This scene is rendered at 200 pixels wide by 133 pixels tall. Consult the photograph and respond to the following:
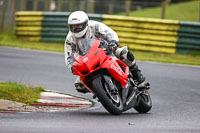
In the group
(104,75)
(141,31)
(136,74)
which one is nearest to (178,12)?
(141,31)

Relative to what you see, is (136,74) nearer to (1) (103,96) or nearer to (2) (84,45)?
(2) (84,45)

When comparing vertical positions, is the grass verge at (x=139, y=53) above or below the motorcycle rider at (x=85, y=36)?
below

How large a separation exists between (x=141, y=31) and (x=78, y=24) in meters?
12.1

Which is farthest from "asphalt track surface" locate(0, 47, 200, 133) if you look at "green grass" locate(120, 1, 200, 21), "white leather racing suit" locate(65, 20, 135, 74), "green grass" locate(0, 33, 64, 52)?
"green grass" locate(120, 1, 200, 21)

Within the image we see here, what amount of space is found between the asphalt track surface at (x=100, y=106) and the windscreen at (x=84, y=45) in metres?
0.95

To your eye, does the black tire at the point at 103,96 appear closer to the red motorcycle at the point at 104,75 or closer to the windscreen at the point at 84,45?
the red motorcycle at the point at 104,75

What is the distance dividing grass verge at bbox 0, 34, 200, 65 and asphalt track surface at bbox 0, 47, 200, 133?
4.57ft

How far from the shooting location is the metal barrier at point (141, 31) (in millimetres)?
20219

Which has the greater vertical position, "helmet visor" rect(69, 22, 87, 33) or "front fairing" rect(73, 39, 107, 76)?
"helmet visor" rect(69, 22, 87, 33)

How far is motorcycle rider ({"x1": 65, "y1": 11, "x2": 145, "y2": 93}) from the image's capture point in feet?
29.2

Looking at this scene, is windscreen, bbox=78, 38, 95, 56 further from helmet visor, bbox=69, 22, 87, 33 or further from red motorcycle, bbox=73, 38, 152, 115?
helmet visor, bbox=69, 22, 87, 33

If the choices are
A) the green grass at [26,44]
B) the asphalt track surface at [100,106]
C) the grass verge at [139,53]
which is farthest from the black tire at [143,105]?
the green grass at [26,44]

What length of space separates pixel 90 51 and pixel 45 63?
772cm

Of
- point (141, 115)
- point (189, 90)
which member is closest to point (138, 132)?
point (141, 115)
